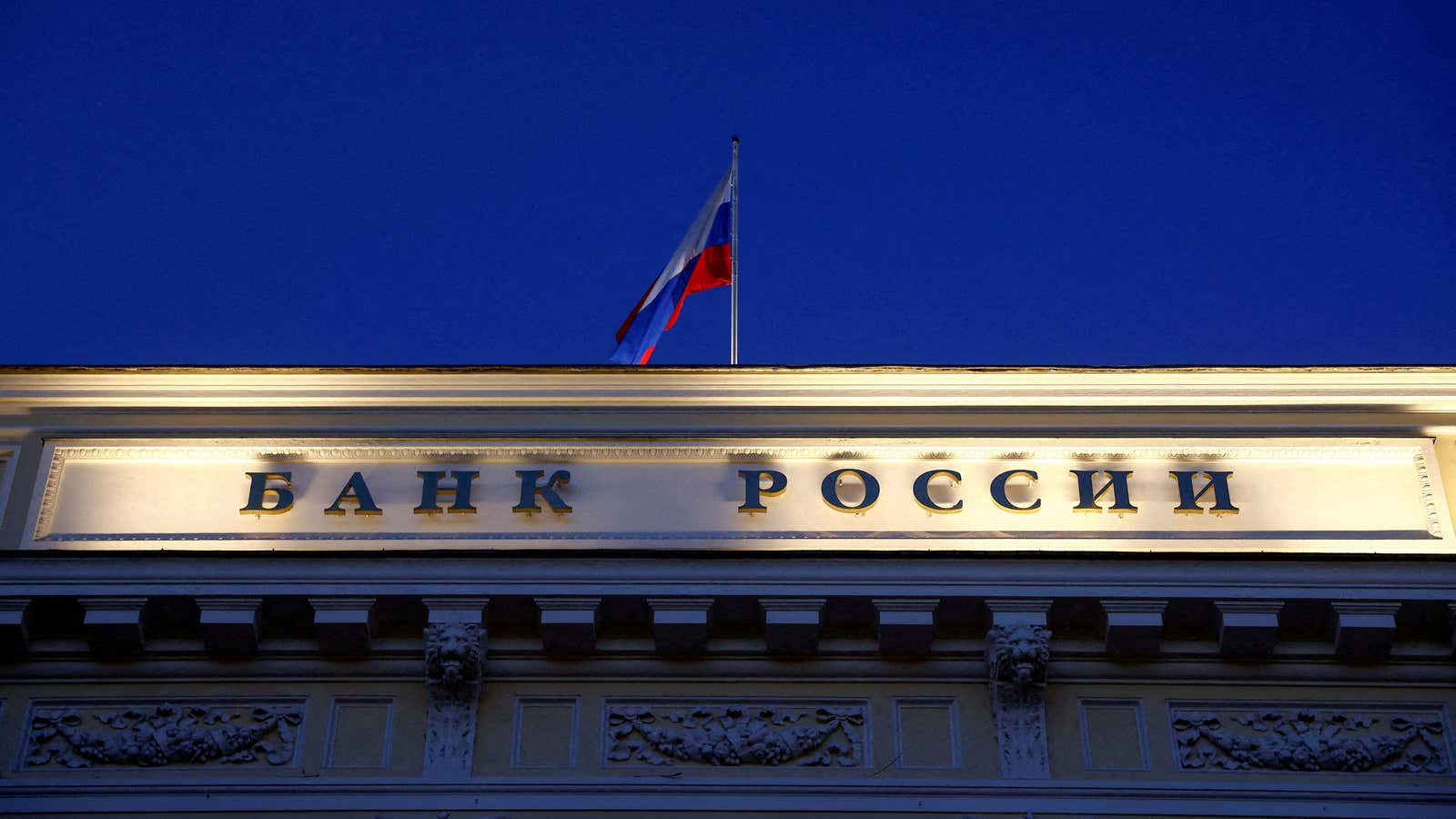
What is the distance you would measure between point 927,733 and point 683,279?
21.7 ft

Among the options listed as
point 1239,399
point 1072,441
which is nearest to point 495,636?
point 1072,441

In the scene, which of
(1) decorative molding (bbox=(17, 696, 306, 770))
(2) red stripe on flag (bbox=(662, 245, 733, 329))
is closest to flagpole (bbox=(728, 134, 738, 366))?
(2) red stripe on flag (bbox=(662, 245, 733, 329))

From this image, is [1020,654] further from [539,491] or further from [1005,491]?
[539,491]

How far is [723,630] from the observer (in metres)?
17.5

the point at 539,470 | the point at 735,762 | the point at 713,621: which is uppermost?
the point at 539,470

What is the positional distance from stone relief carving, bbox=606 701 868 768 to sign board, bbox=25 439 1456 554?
1508 mm

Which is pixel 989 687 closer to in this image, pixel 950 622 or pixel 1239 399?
pixel 950 622

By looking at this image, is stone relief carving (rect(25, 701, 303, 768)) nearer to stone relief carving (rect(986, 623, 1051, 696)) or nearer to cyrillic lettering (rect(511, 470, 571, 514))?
cyrillic lettering (rect(511, 470, 571, 514))

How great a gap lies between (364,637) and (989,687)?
470 cm

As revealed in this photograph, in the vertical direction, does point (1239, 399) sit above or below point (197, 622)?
above

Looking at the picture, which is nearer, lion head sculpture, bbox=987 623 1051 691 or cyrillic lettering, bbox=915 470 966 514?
lion head sculpture, bbox=987 623 1051 691

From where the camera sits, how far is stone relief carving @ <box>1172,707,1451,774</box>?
1697 cm

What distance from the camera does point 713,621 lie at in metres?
17.4

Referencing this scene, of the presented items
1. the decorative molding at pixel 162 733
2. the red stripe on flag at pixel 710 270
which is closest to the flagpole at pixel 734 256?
the red stripe on flag at pixel 710 270
